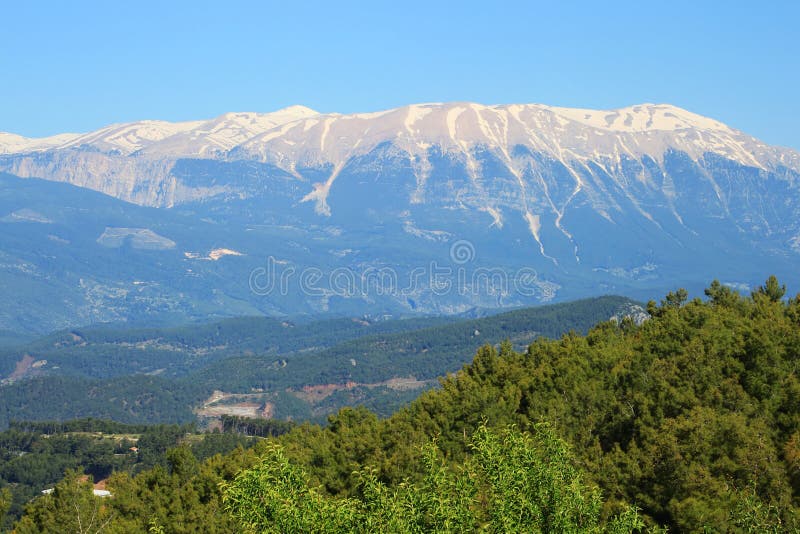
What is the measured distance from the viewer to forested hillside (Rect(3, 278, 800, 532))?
173 ft

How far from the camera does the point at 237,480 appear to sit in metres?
51.6

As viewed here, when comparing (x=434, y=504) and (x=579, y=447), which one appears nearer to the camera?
(x=434, y=504)

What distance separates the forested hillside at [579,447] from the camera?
173ft

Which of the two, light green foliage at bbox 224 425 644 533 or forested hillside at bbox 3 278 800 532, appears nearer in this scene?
light green foliage at bbox 224 425 644 533

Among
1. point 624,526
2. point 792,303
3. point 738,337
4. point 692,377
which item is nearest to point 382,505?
point 624,526

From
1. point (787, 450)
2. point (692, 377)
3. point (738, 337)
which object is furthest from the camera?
point (738, 337)

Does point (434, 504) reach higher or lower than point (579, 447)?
higher

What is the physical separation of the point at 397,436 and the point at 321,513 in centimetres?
5257

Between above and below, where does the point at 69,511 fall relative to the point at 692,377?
below

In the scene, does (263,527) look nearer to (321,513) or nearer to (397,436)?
(321,513)

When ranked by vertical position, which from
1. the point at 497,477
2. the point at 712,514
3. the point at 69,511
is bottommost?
the point at 69,511

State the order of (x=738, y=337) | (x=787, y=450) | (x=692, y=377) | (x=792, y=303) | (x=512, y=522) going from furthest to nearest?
1. (x=792, y=303)
2. (x=738, y=337)
3. (x=692, y=377)
4. (x=787, y=450)
5. (x=512, y=522)

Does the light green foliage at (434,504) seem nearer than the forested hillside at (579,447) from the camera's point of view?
Yes

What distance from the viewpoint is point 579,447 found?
8725 centimetres
